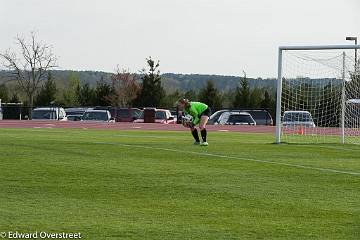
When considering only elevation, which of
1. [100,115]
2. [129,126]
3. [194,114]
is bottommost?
[129,126]

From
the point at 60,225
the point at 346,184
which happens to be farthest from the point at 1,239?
the point at 346,184

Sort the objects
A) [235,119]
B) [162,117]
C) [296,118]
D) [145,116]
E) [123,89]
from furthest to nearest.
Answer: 1. [123,89]
2. [162,117]
3. [145,116]
4. [235,119]
5. [296,118]

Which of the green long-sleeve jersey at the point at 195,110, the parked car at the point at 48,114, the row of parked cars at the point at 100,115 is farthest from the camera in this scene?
the parked car at the point at 48,114

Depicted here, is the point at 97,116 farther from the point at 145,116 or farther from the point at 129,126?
the point at 129,126

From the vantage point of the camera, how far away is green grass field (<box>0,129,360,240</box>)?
931cm

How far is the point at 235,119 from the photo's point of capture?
52.2m

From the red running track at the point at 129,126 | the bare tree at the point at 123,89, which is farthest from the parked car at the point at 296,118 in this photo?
the bare tree at the point at 123,89

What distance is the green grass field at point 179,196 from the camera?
9.31 m

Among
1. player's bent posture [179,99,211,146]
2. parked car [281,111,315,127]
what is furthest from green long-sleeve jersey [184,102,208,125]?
parked car [281,111,315,127]

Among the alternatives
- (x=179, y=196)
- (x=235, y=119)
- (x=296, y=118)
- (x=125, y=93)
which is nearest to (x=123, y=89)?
(x=125, y=93)

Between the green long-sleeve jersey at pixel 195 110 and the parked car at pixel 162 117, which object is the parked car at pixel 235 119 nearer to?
the parked car at pixel 162 117

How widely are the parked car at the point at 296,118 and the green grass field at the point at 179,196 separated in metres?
16.7

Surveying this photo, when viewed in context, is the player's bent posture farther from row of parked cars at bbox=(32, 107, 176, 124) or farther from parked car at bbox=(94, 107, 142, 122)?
parked car at bbox=(94, 107, 142, 122)

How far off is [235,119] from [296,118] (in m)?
15.2
